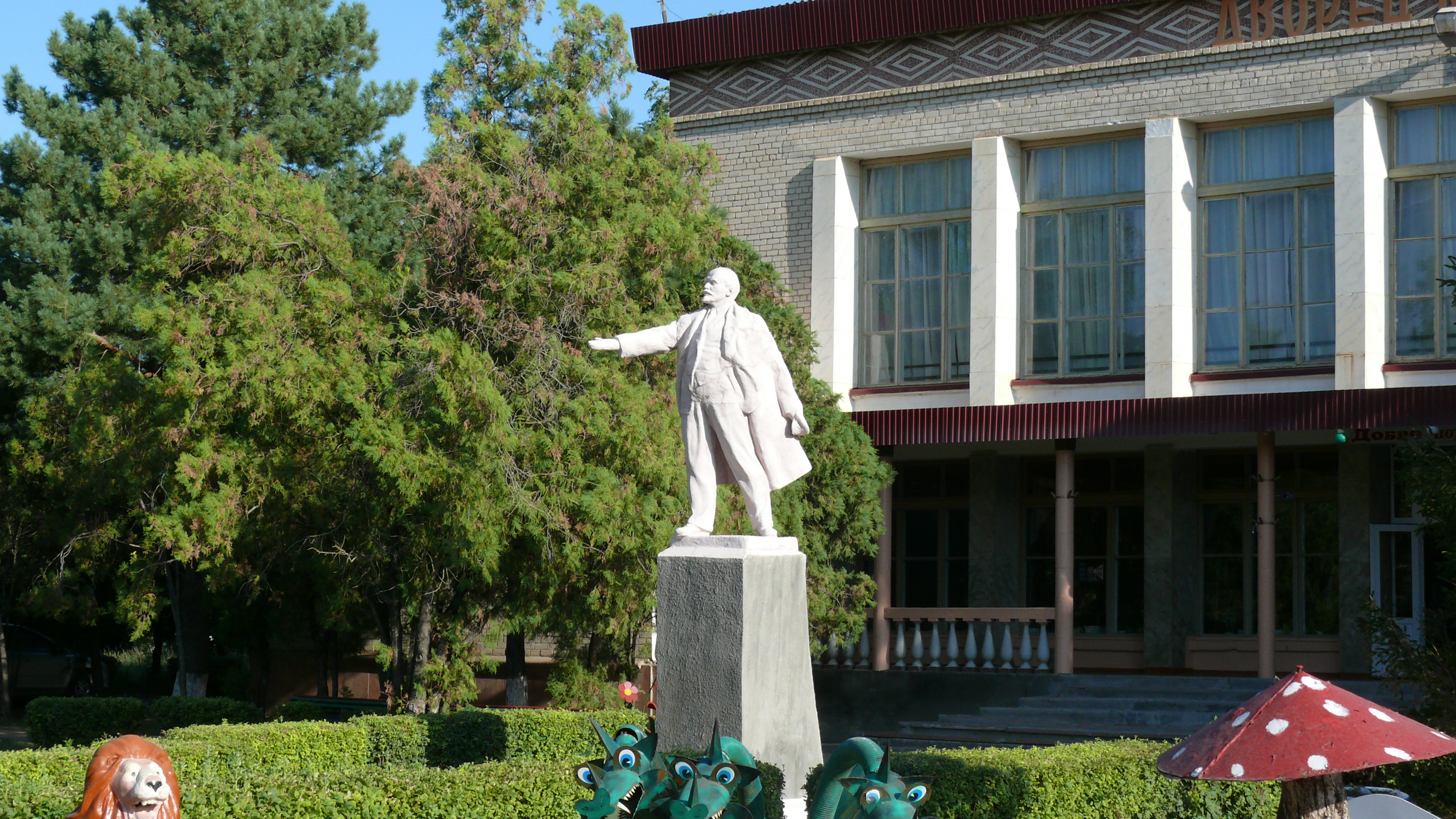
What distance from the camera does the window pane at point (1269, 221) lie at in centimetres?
1961

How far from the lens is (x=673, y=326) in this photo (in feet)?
34.7

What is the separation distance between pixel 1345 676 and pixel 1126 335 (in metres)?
4.92

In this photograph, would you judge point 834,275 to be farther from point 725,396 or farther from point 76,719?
point 725,396

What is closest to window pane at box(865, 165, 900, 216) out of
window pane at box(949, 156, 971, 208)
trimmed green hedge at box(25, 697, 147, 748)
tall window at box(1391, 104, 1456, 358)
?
window pane at box(949, 156, 971, 208)

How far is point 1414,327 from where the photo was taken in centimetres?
1884

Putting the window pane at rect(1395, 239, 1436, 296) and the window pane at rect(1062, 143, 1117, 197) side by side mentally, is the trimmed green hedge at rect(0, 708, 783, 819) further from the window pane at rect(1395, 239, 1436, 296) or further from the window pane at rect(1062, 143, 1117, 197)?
the window pane at rect(1395, 239, 1436, 296)

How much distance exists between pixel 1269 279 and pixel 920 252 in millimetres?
4572

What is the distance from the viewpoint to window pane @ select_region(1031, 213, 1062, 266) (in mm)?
20953

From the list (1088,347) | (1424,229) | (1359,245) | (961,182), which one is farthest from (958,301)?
(1424,229)

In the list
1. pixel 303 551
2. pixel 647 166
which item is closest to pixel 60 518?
pixel 303 551

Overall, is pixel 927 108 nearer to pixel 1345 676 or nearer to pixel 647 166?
pixel 647 166

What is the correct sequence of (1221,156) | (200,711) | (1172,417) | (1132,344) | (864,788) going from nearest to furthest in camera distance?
1. (864,788)
2. (200,711)
3. (1172,417)
4. (1221,156)
5. (1132,344)

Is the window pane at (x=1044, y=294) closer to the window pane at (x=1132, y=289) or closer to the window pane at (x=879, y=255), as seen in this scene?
the window pane at (x=1132, y=289)

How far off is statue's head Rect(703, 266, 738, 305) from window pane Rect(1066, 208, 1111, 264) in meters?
11.1
